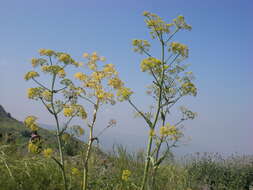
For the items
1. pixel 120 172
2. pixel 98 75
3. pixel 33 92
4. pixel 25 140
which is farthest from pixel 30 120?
pixel 25 140

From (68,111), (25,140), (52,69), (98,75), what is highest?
(98,75)

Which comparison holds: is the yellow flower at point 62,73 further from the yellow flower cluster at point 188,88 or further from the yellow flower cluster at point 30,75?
the yellow flower cluster at point 188,88

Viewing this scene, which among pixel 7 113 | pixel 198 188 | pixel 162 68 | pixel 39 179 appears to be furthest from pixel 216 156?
pixel 7 113

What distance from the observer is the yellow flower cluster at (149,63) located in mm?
3085

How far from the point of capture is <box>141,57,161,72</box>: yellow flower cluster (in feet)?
10.1

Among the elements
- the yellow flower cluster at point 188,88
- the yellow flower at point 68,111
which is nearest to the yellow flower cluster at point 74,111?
the yellow flower at point 68,111

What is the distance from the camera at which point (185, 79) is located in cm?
329

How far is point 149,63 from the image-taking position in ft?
10.1

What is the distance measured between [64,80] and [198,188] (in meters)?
5.95

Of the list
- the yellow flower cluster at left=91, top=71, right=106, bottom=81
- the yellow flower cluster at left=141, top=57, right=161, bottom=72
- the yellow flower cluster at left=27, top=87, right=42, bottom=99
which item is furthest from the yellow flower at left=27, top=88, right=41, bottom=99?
the yellow flower cluster at left=141, top=57, right=161, bottom=72

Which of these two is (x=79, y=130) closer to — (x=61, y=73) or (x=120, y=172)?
(x=61, y=73)

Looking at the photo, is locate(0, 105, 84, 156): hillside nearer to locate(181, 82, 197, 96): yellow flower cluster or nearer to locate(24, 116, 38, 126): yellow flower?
locate(24, 116, 38, 126): yellow flower

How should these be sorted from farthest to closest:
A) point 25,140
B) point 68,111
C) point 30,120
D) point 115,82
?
1. point 25,140
2. point 115,82
3. point 30,120
4. point 68,111

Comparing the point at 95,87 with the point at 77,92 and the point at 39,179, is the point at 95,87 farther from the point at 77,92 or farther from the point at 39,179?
the point at 39,179
